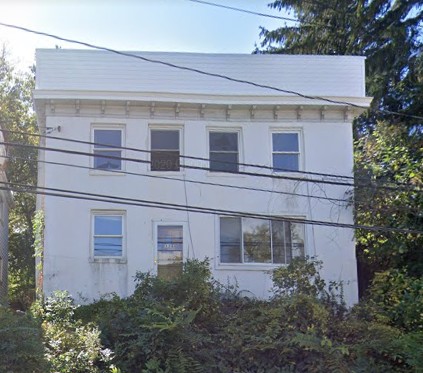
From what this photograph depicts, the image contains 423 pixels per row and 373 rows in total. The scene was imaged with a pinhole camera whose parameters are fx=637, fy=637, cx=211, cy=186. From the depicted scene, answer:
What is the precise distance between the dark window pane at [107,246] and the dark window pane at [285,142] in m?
5.04

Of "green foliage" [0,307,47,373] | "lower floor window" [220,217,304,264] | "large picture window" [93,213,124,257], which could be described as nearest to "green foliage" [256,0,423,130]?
"lower floor window" [220,217,304,264]

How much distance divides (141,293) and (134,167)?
4.18m

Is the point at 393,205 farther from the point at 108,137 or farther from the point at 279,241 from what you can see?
the point at 108,137

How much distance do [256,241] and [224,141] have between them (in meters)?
2.91

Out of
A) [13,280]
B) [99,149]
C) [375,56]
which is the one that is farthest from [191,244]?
[13,280]

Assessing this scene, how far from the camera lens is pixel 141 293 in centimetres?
1410

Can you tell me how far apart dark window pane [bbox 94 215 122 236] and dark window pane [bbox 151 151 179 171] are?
1709 millimetres

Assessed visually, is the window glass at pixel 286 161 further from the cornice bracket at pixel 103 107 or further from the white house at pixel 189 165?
the cornice bracket at pixel 103 107

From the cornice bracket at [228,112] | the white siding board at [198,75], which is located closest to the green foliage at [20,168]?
the white siding board at [198,75]

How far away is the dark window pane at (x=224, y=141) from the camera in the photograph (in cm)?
1761

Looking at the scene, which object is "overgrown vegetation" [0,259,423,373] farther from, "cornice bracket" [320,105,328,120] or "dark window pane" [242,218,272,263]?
"cornice bracket" [320,105,328,120]

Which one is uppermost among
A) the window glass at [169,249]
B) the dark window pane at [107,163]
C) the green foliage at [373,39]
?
the green foliage at [373,39]

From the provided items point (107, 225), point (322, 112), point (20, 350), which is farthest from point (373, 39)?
point (20, 350)

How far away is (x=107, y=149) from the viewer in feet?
56.3
